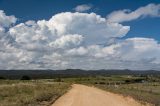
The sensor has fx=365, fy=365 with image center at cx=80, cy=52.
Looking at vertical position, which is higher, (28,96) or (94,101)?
(28,96)

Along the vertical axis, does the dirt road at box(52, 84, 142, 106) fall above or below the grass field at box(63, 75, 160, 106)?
below

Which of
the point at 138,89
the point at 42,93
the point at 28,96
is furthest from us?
the point at 138,89

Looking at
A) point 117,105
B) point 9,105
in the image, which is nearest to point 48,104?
point 9,105

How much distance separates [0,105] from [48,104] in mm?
3603

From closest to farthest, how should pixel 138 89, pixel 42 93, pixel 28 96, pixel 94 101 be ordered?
pixel 94 101 < pixel 28 96 < pixel 42 93 < pixel 138 89

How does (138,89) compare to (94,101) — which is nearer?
(94,101)

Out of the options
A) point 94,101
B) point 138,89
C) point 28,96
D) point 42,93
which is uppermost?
point 138,89

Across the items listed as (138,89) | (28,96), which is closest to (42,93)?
(28,96)

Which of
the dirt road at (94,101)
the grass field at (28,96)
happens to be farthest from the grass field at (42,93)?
the dirt road at (94,101)

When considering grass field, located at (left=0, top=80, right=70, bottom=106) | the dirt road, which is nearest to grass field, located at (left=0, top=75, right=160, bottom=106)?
grass field, located at (left=0, top=80, right=70, bottom=106)

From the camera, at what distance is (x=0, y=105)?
2598 centimetres

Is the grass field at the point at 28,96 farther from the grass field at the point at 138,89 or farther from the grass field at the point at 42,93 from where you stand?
the grass field at the point at 138,89

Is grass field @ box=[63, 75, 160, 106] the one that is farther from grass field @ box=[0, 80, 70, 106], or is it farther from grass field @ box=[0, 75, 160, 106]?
grass field @ box=[0, 80, 70, 106]

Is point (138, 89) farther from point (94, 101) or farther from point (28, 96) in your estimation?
point (94, 101)
